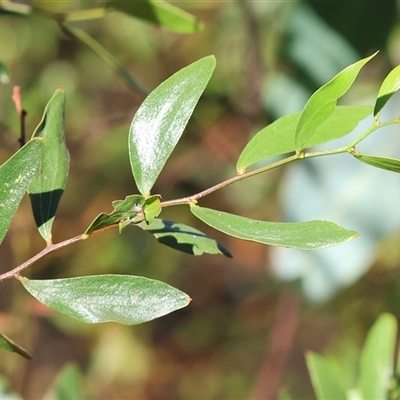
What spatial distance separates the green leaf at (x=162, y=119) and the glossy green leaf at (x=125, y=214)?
0.05 feet

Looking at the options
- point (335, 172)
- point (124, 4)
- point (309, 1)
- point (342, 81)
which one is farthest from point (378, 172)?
point (342, 81)

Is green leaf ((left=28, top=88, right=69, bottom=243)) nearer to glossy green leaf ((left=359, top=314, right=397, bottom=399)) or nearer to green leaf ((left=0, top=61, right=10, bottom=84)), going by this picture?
green leaf ((left=0, top=61, right=10, bottom=84))

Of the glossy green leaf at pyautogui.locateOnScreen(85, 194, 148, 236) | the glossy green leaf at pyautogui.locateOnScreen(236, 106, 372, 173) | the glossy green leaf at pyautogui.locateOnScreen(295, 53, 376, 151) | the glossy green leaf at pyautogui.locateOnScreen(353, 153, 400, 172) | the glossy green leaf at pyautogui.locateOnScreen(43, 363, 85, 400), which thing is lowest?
the glossy green leaf at pyautogui.locateOnScreen(43, 363, 85, 400)

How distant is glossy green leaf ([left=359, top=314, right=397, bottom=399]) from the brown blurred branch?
1.84ft

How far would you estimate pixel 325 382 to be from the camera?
0.58 meters

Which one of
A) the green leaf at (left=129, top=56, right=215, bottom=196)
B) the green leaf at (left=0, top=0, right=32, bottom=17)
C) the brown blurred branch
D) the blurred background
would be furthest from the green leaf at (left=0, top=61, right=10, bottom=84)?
the brown blurred branch

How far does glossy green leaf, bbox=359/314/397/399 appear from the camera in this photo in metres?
0.62

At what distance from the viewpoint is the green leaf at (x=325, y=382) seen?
1.89 ft

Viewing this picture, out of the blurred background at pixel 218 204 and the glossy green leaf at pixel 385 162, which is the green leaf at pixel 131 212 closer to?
the glossy green leaf at pixel 385 162

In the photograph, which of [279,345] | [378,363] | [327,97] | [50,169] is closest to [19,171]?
[50,169]

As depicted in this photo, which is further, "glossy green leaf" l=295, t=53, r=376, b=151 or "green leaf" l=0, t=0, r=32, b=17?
"green leaf" l=0, t=0, r=32, b=17

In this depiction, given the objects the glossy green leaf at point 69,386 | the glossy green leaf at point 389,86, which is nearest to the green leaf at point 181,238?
the glossy green leaf at point 389,86

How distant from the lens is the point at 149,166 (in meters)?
0.39

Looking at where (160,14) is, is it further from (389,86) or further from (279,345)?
(279,345)
